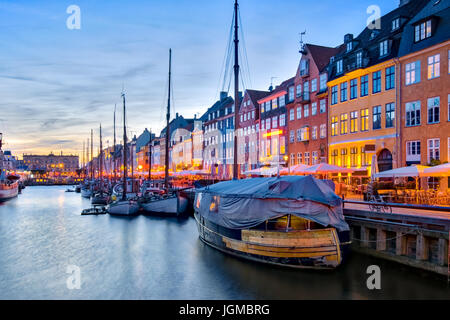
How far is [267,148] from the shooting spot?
58188 millimetres

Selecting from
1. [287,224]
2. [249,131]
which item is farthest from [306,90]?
[287,224]

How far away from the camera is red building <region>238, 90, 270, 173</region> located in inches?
2489

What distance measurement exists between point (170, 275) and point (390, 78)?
25.1 metres

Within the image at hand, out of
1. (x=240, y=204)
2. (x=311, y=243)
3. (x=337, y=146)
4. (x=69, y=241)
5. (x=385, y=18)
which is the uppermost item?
(x=385, y=18)

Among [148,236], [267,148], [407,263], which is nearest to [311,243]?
[407,263]

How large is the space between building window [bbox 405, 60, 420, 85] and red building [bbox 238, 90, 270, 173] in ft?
102

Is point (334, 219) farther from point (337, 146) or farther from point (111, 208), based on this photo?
point (111, 208)

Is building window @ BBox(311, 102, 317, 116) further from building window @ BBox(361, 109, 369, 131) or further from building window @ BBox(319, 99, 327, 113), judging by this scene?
building window @ BBox(361, 109, 369, 131)

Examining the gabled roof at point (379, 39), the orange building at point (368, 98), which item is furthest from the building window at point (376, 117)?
the gabled roof at point (379, 39)

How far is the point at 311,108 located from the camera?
47.2 m

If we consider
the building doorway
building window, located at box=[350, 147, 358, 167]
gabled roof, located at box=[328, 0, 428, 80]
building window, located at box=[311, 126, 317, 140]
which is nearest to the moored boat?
the building doorway

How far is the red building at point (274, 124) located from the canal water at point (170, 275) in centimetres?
2657

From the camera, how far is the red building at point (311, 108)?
44.6 m

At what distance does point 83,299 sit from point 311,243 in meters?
9.76
